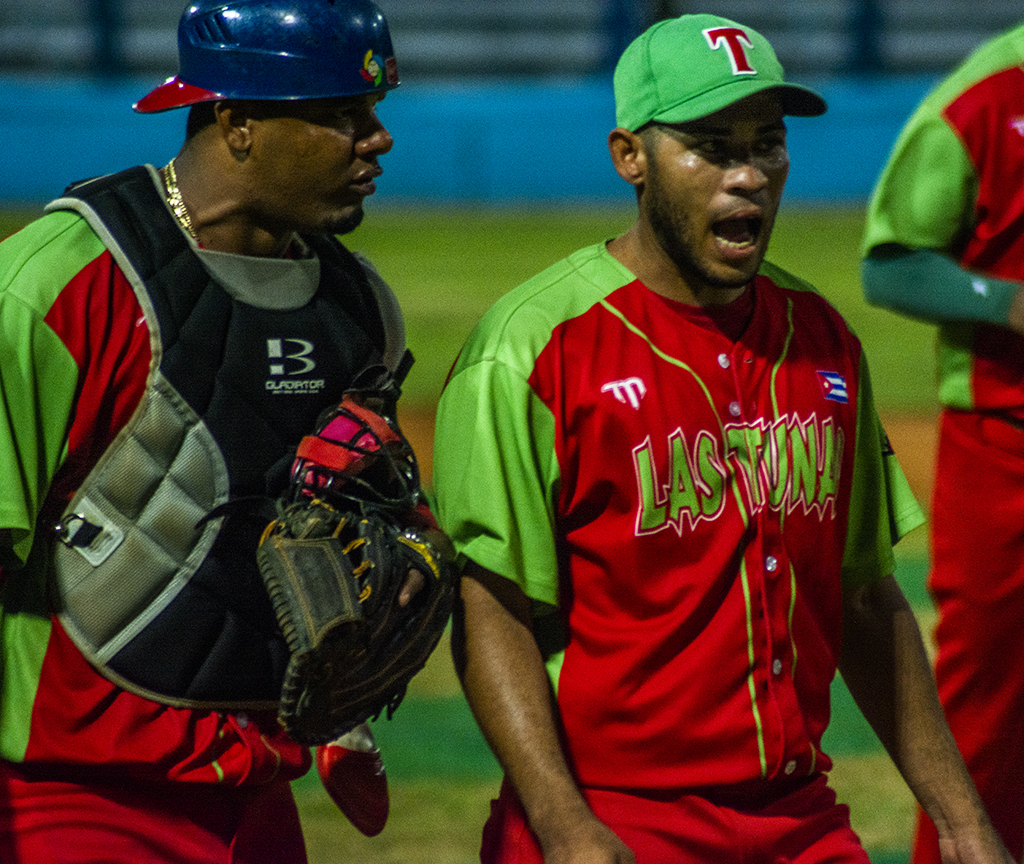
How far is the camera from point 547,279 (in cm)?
272

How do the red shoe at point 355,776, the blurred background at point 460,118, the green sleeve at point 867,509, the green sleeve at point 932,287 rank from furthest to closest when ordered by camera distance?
the blurred background at point 460,118, the green sleeve at point 932,287, the red shoe at point 355,776, the green sleeve at point 867,509

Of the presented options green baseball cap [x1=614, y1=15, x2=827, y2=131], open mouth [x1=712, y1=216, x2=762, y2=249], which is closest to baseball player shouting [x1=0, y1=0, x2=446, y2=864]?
green baseball cap [x1=614, y1=15, x2=827, y2=131]

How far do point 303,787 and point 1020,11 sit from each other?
76.5 ft

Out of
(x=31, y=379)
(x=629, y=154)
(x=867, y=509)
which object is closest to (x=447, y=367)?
(x=867, y=509)

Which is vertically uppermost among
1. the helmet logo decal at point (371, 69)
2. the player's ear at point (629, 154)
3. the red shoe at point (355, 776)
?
the helmet logo decal at point (371, 69)

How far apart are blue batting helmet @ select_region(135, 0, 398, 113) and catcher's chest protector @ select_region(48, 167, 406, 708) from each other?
0.73ft

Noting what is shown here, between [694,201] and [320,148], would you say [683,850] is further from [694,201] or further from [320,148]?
[320,148]

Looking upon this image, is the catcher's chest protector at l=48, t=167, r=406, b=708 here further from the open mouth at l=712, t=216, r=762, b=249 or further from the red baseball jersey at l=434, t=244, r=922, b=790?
the open mouth at l=712, t=216, r=762, b=249

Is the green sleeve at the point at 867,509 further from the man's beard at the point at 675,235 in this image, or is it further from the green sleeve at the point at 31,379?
the green sleeve at the point at 31,379

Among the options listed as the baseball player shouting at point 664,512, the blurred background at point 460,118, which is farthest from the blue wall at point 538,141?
the baseball player shouting at point 664,512

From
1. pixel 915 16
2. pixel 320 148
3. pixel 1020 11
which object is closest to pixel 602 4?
pixel 915 16

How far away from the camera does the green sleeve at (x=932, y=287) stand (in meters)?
3.79

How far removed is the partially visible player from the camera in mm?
3830

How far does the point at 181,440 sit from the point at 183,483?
7 centimetres
